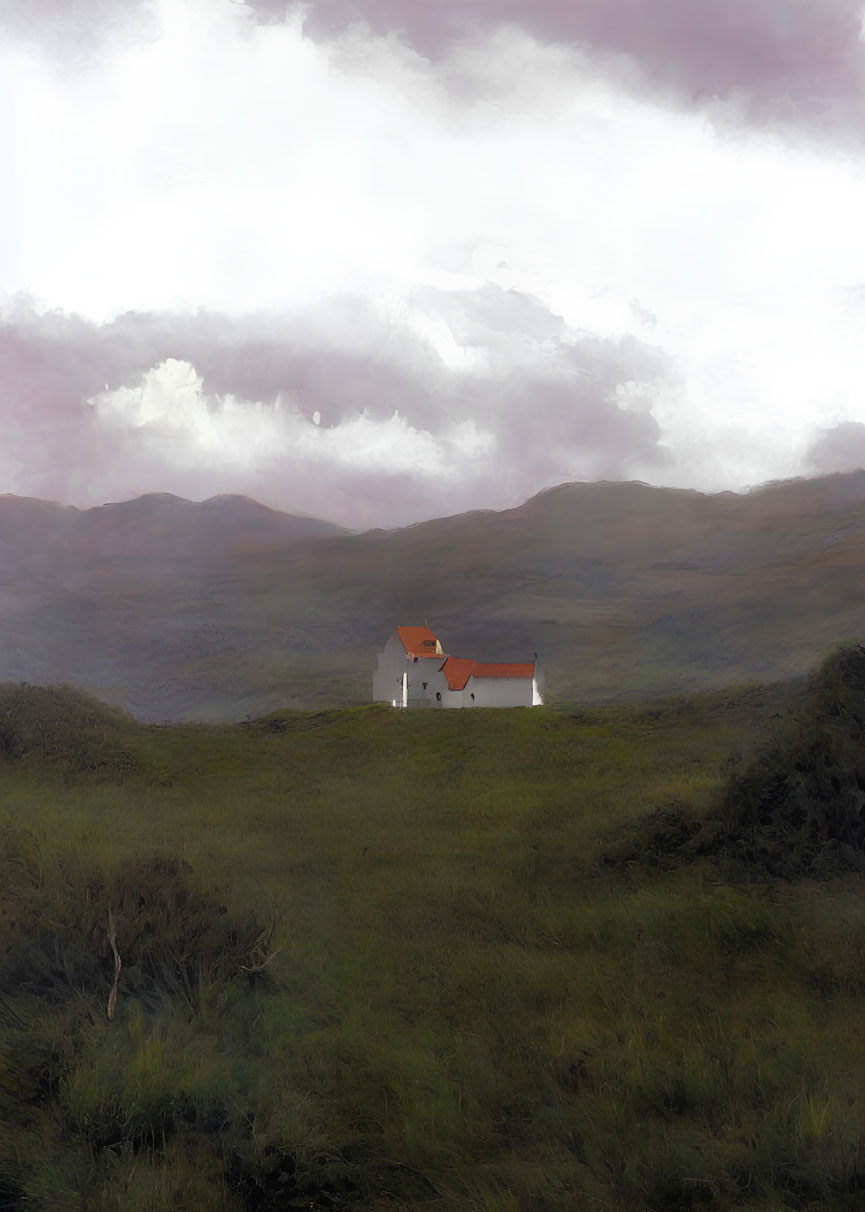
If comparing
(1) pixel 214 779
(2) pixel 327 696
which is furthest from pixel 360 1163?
(2) pixel 327 696

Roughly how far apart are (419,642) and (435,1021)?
1988 inches

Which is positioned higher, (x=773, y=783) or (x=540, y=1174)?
(x=773, y=783)

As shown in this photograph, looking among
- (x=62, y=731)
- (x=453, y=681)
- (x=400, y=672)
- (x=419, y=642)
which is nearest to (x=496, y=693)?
(x=453, y=681)

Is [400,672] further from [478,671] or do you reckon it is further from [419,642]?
[478,671]

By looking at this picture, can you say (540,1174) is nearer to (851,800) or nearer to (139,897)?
(139,897)

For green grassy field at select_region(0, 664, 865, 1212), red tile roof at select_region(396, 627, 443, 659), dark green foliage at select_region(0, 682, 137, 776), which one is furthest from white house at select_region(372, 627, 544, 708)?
green grassy field at select_region(0, 664, 865, 1212)

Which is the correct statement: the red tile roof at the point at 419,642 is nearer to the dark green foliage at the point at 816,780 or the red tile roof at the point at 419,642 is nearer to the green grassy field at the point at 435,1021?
the green grassy field at the point at 435,1021

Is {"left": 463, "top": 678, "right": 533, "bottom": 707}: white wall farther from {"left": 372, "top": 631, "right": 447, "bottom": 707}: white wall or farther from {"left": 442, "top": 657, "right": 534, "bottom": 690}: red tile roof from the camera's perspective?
{"left": 372, "top": 631, "right": 447, "bottom": 707}: white wall

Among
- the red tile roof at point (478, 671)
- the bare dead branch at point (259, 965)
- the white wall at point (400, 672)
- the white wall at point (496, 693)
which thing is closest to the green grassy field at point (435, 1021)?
the bare dead branch at point (259, 965)

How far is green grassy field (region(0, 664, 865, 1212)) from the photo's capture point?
13.4 ft

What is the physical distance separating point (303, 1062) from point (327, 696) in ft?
501

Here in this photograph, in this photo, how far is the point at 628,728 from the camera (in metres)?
29.1

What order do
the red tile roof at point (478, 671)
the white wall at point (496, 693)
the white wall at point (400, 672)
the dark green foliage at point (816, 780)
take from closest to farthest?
the dark green foliage at point (816, 780)
the white wall at point (496, 693)
the red tile roof at point (478, 671)
the white wall at point (400, 672)

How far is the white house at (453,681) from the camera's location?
52188 mm
